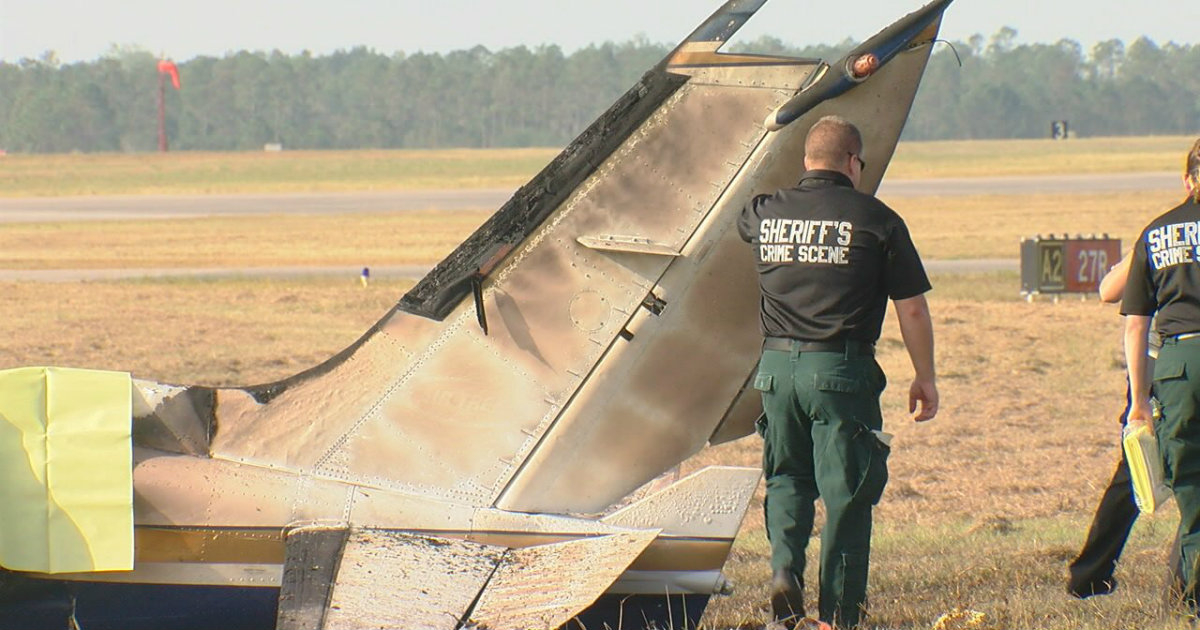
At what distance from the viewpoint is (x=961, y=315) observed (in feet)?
60.2

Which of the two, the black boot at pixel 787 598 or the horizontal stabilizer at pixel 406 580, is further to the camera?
the black boot at pixel 787 598

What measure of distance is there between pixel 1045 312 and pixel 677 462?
587 inches

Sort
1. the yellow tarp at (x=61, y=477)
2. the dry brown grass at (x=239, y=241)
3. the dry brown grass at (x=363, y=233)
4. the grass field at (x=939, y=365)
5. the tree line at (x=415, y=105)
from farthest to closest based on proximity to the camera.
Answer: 1. the tree line at (x=415, y=105)
2. the dry brown grass at (x=363, y=233)
3. the dry brown grass at (x=239, y=241)
4. the grass field at (x=939, y=365)
5. the yellow tarp at (x=61, y=477)

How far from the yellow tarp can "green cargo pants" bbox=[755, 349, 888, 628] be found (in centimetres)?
199

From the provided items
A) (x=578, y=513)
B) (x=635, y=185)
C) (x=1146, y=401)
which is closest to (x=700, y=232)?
(x=635, y=185)

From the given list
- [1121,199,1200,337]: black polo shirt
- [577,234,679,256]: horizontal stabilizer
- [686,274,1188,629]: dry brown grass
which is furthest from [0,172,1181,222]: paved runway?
[577,234,679,256]: horizontal stabilizer

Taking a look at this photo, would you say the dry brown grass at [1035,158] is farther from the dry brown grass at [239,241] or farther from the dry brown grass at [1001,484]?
the dry brown grass at [1001,484]

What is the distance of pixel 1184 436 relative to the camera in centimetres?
488

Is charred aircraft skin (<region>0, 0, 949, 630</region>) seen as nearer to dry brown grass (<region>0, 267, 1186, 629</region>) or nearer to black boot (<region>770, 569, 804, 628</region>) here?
black boot (<region>770, 569, 804, 628</region>)

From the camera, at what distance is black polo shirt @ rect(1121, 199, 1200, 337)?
490 centimetres

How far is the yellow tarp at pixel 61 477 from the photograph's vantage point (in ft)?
13.4

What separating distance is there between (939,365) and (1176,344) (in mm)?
9933

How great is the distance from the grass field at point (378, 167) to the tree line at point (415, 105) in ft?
119

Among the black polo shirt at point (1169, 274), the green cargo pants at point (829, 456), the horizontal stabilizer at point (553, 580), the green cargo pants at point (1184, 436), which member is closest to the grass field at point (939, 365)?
the green cargo pants at point (1184, 436)
